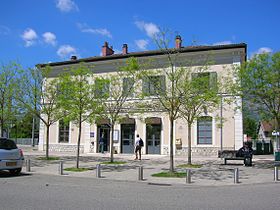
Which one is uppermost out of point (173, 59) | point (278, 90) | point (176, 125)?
point (173, 59)

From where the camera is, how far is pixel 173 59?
16609 millimetres

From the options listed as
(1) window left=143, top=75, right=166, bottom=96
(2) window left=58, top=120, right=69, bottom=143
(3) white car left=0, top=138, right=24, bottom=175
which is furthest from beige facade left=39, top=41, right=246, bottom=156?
(3) white car left=0, top=138, right=24, bottom=175

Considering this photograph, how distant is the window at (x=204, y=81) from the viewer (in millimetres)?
16275

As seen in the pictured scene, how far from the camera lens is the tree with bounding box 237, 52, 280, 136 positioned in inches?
650

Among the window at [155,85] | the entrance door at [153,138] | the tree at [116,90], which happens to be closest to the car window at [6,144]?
the window at [155,85]

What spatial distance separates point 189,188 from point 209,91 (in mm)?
6244

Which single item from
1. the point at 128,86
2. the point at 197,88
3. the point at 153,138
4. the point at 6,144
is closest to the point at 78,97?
the point at 6,144

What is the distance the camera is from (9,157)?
13312 mm

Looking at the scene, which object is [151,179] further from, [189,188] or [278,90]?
[278,90]

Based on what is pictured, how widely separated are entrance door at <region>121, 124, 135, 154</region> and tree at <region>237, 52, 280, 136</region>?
12.8 m

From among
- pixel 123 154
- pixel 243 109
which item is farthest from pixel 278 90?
pixel 123 154

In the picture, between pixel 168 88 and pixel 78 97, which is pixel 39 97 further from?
pixel 168 88

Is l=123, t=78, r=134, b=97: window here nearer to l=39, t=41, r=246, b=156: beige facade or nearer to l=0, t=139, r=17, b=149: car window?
l=39, t=41, r=246, b=156: beige facade

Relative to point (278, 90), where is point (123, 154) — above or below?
below
